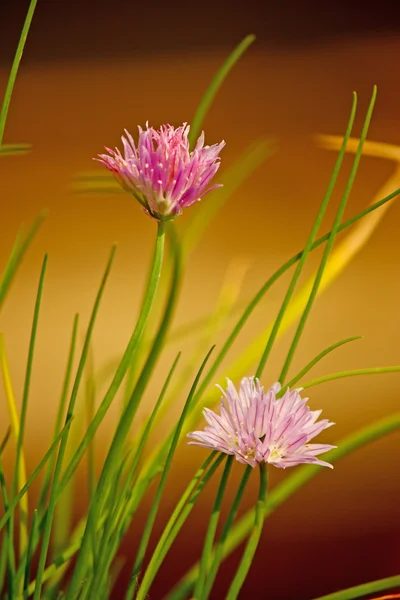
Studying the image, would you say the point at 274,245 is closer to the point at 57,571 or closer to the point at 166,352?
the point at 166,352

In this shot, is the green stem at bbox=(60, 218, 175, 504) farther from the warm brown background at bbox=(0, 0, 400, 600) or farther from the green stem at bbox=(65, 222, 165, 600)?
the warm brown background at bbox=(0, 0, 400, 600)

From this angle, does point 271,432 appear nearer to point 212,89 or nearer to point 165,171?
point 165,171

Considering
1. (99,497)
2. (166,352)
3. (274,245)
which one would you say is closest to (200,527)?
(166,352)

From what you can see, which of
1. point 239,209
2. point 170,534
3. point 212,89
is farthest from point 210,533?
point 239,209

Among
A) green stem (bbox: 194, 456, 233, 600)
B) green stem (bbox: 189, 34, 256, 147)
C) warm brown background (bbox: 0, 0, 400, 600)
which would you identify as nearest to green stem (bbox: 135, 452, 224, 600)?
green stem (bbox: 194, 456, 233, 600)

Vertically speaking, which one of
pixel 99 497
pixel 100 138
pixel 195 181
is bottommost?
pixel 99 497

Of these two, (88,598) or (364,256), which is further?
(364,256)
